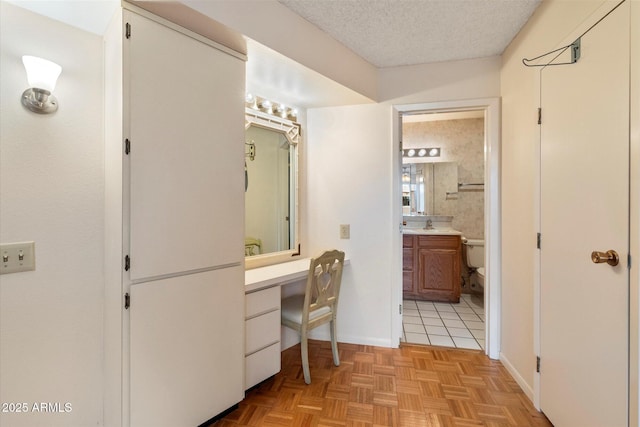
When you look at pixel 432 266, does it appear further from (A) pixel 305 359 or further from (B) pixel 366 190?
(A) pixel 305 359

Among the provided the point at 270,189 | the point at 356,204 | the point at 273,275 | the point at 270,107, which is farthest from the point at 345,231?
the point at 270,107

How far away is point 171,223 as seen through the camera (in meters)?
1.51

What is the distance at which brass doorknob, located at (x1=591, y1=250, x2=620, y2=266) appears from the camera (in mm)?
1213

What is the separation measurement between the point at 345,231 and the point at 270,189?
794mm

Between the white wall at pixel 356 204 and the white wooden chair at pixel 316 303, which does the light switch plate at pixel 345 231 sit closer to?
the white wall at pixel 356 204

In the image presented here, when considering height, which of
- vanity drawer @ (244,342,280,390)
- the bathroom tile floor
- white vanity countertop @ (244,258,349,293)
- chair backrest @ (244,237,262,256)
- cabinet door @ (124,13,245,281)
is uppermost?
cabinet door @ (124,13,245,281)

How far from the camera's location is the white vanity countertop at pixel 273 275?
6.56 feet

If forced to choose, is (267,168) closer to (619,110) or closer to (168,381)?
(168,381)

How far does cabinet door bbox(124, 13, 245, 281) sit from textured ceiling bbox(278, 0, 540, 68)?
717 mm

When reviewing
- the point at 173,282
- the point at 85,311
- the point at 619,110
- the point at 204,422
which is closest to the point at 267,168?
the point at 173,282

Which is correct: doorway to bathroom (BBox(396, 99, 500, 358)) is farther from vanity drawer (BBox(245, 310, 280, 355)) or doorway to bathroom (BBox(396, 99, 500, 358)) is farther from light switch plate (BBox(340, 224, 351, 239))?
vanity drawer (BBox(245, 310, 280, 355))

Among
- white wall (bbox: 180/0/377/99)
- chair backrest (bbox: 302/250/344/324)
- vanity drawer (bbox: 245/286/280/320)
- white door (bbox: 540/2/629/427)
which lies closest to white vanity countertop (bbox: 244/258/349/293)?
vanity drawer (bbox: 245/286/280/320)

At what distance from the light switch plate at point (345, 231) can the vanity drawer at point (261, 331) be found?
100 cm

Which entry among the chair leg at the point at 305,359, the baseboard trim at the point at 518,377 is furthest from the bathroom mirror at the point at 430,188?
the chair leg at the point at 305,359
